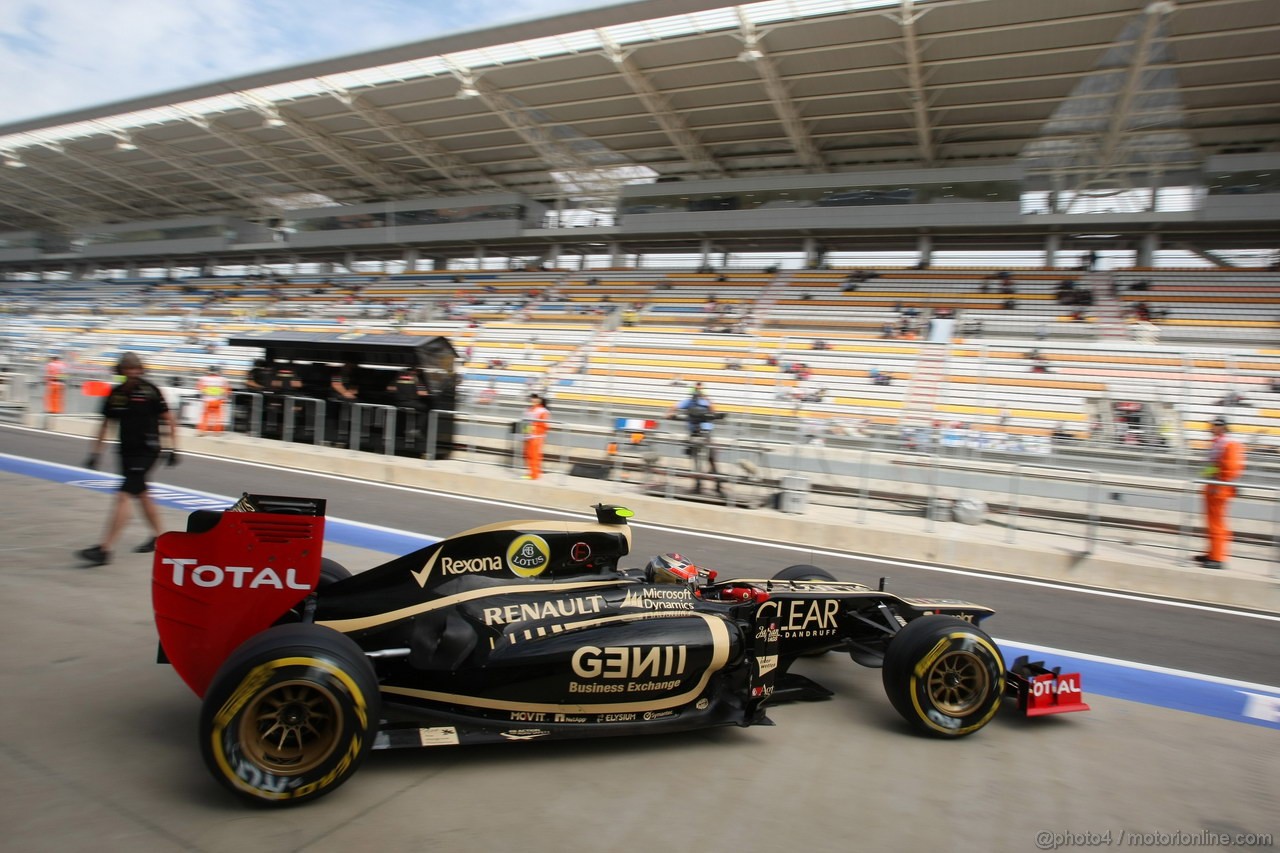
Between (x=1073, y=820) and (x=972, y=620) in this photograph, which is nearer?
(x=1073, y=820)

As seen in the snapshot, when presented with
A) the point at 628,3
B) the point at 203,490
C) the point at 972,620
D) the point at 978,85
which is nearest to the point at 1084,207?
the point at 978,85

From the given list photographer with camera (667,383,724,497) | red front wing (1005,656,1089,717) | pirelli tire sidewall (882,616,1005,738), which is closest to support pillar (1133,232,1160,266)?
photographer with camera (667,383,724,497)

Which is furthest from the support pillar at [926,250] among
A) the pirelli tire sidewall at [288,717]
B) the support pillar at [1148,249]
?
the pirelli tire sidewall at [288,717]

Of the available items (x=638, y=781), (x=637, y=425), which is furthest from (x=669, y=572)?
(x=637, y=425)

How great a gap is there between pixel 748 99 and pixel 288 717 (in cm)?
2393

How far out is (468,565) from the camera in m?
4.18

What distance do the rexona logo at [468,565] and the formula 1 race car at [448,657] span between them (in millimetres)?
17

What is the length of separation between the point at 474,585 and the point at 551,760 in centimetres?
91

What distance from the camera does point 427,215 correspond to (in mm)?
34938

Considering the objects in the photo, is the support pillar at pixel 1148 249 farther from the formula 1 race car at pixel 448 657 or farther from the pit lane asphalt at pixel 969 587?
the formula 1 race car at pixel 448 657

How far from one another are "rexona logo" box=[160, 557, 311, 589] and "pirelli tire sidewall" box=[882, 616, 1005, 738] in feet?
9.82

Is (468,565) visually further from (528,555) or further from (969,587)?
(969,587)

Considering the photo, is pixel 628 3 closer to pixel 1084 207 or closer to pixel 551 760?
pixel 1084 207

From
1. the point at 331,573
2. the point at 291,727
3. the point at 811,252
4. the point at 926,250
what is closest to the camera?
the point at 291,727
